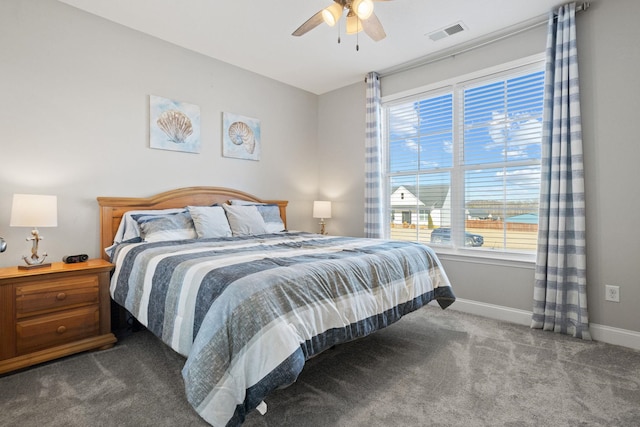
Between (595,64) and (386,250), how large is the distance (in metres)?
2.28

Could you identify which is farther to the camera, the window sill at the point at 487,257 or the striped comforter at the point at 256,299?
the window sill at the point at 487,257

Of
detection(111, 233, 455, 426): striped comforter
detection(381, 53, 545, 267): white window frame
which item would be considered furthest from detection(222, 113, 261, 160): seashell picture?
detection(381, 53, 545, 267): white window frame

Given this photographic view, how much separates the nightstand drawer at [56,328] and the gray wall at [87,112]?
0.68 metres

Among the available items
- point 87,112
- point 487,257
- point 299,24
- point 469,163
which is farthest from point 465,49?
point 87,112

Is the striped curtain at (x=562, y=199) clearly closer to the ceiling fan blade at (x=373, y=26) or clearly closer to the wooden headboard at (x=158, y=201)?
the ceiling fan blade at (x=373, y=26)

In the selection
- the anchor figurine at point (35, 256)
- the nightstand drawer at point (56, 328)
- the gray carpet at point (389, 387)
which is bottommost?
the gray carpet at point (389, 387)

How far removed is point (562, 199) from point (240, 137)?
10.7 feet

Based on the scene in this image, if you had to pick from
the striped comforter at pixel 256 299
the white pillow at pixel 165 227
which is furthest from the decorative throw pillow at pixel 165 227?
the striped comforter at pixel 256 299

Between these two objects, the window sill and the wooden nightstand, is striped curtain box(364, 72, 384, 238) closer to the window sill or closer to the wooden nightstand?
the window sill

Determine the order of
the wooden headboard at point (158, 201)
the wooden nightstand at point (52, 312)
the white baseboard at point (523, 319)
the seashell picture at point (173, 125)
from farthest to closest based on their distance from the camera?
1. the seashell picture at point (173, 125)
2. the wooden headboard at point (158, 201)
3. the white baseboard at point (523, 319)
4. the wooden nightstand at point (52, 312)

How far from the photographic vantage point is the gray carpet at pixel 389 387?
162 cm

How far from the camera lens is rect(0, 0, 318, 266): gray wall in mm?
2518

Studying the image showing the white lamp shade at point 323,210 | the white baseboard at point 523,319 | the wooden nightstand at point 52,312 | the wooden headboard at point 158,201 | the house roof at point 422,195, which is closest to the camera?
the wooden nightstand at point 52,312

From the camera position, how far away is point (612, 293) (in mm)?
2592
